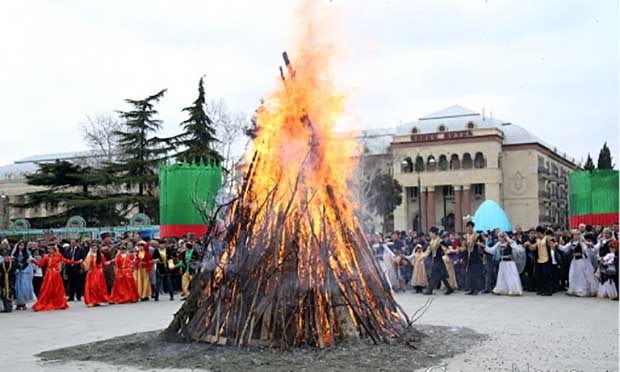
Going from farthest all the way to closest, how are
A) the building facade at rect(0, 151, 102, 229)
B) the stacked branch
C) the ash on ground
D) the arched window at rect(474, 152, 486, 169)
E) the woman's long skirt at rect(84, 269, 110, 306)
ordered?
Answer: 1. the arched window at rect(474, 152, 486, 169)
2. the building facade at rect(0, 151, 102, 229)
3. the woman's long skirt at rect(84, 269, 110, 306)
4. the stacked branch
5. the ash on ground

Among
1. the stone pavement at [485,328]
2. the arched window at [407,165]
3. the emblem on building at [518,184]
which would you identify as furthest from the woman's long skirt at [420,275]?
the emblem on building at [518,184]

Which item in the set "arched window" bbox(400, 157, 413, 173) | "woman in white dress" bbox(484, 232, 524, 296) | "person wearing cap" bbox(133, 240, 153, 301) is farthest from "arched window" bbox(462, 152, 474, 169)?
"person wearing cap" bbox(133, 240, 153, 301)

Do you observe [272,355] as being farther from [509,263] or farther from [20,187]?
[20,187]

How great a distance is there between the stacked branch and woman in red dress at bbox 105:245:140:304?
28.3 ft

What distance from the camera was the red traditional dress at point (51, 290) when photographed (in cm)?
1526

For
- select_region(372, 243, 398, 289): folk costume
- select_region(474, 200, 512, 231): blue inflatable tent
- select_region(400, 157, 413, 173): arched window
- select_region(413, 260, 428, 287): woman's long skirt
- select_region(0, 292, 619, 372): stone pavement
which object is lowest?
select_region(0, 292, 619, 372): stone pavement

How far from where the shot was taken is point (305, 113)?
29.6ft

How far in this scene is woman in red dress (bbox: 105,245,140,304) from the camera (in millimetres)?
16719

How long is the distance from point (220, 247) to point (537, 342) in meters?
4.61

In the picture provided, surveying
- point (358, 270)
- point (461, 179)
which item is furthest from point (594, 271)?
point (461, 179)

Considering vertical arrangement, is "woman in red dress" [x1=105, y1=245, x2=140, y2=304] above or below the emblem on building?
below

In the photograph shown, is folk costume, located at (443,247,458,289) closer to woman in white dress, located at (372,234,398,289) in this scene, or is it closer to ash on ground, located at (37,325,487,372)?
woman in white dress, located at (372,234,398,289)

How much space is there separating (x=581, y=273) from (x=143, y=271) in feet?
38.2

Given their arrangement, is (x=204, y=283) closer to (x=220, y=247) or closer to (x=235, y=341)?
(x=220, y=247)
